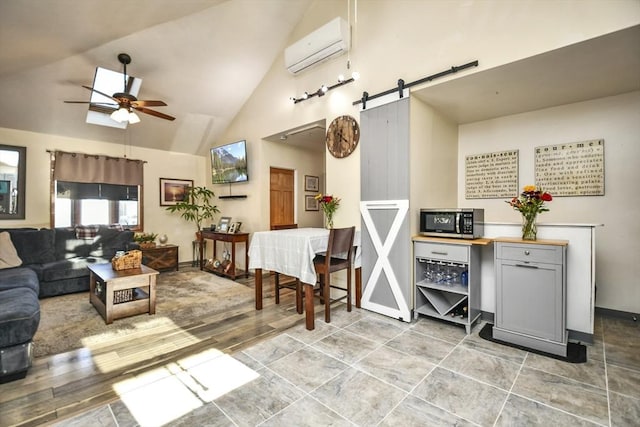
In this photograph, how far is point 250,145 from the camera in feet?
17.2

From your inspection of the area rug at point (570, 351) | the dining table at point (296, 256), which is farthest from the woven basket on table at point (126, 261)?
the area rug at point (570, 351)

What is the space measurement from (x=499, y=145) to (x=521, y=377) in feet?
8.90

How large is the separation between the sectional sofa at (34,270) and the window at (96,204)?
0.62 metres

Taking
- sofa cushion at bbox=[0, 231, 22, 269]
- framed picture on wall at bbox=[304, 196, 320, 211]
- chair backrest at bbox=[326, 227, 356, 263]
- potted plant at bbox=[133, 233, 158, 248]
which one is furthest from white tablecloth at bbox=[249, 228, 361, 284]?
sofa cushion at bbox=[0, 231, 22, 269]

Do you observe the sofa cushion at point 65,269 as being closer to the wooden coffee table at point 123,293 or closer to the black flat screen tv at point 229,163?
the wooden coffee table at point 123,293

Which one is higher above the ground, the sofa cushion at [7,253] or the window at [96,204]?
the window at [96,204]

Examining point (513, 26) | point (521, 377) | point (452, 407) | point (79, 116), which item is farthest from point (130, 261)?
point (513, 26)

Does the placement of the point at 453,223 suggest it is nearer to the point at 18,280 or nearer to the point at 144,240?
the point at 18,280

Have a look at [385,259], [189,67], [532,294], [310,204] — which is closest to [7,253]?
[189,67]

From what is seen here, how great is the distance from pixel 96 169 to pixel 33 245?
1607 mm

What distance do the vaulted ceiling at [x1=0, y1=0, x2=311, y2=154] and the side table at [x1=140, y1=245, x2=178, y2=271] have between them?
2.12 metres

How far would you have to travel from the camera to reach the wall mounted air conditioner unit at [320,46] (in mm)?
3437

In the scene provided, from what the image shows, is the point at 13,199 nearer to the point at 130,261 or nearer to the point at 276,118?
the point at 130,261

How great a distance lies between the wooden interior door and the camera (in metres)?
5.36
